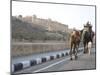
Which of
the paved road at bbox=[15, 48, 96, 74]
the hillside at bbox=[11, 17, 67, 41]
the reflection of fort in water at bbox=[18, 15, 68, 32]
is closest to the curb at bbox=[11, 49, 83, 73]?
the paved road at bbox=[15, 48, 96, 74]

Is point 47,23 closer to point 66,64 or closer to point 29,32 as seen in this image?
point 29,32

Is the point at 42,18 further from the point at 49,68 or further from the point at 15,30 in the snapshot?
the point at 49,68

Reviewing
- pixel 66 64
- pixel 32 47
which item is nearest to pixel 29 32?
pixel 32 47

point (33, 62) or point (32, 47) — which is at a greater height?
point (32, 47)

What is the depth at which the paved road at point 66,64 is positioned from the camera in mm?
2539

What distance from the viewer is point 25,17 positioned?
2.46m

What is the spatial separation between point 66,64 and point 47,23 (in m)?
0.58

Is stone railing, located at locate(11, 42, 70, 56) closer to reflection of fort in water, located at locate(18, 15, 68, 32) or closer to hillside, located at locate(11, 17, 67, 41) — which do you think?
hillside, located at locate(11, 17, 67, 41)

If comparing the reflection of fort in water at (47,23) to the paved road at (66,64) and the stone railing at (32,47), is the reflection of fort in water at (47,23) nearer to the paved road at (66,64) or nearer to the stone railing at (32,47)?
the stone railing at (32,47)

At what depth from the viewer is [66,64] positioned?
2680 mm

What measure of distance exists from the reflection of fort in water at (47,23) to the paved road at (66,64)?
0.39m

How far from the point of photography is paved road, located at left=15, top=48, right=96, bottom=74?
254 centimetres

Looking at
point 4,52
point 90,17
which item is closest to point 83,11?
point 90,17

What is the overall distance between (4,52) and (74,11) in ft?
3.39
